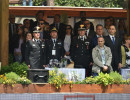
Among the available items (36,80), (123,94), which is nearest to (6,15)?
(36,80)

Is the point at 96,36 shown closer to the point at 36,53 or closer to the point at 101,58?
the point at 101,58

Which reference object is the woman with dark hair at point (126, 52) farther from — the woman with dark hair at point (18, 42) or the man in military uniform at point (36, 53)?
the woman with dark hair at point (18, 42)

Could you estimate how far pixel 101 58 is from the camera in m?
15.6

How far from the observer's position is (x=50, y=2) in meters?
31.6

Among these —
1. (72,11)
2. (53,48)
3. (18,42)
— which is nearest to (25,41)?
(18,42)

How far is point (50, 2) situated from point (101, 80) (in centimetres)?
1717

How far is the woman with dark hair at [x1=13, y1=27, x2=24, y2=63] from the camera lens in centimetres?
1753

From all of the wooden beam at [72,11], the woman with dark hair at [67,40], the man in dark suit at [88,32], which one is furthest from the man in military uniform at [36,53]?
the wooden beam at [72,11]

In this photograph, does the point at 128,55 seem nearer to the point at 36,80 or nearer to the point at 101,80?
the point at 101,80

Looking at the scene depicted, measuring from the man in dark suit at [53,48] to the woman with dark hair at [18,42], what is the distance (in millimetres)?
1392

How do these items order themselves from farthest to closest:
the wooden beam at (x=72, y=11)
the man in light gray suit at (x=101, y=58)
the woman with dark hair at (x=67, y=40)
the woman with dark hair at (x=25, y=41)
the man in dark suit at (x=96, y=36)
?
the wooden beam at (x=72, y=11) → the woman with dark hair at (x=67, y=40) → the woman with dark hair at (x=25, y=41) → the man in dark suit at (x=96, y=36) → the man in light gray suit at (x=101, y=58)

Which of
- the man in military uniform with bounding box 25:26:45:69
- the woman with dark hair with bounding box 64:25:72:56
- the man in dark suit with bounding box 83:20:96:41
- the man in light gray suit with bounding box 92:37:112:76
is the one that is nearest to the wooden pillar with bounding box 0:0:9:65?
the man in military uniform with bounding box 25:26:45:69

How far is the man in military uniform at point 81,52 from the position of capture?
54.0 ft

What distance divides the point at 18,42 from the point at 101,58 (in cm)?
314
